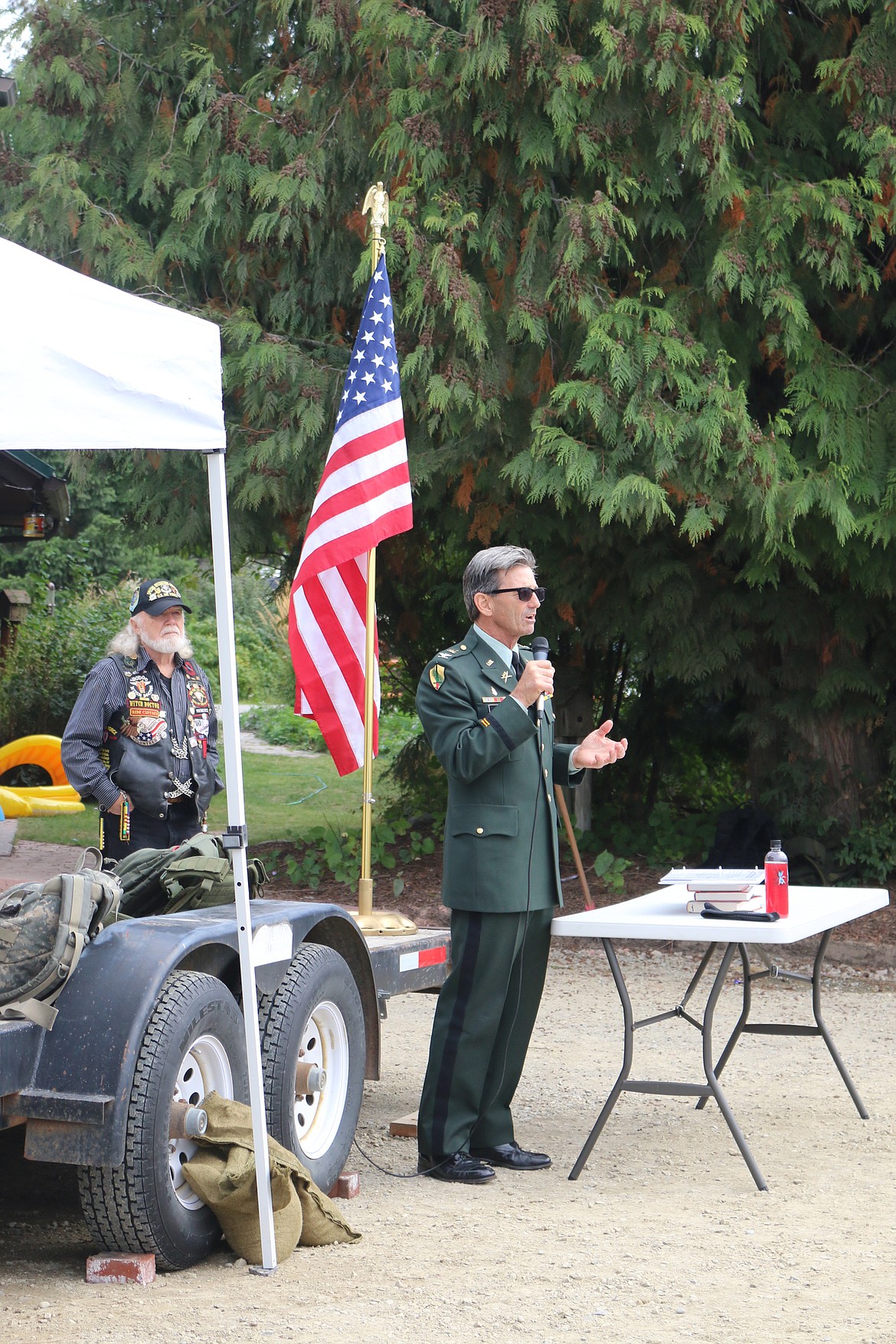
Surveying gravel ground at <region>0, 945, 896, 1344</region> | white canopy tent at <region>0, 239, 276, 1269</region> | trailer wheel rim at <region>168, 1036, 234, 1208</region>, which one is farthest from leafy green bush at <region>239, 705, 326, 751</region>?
white canopy tent at <region>0, 239, 276, 1269</region>

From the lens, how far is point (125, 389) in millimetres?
3566

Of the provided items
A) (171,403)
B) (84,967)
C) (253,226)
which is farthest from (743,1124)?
(253,226)

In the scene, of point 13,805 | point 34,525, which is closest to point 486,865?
point 34,525

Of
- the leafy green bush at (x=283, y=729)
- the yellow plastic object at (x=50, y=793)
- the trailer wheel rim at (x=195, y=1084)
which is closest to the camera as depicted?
the trailer wheel rim at (x=195, y=1084)

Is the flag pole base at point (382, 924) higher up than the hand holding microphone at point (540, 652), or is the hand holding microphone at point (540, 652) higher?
the hand holding microphone at point (540, 652)

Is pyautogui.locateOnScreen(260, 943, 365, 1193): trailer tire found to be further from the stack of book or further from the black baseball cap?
the black baseball cap

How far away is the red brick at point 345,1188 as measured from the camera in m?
4.52

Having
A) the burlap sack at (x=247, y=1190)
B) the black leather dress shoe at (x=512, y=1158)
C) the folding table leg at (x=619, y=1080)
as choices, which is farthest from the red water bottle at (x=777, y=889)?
the burlap sack at (x=247, y=1190)

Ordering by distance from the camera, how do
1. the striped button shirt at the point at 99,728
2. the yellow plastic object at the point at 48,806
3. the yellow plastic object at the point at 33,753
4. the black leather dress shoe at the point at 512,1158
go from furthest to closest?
the yellow plastic object at the point at 33,753
the yellow plastic object at the point at 48,806
the striped button shirt at the point at 99,728
the black leather dress shoe at the point at 512,1158

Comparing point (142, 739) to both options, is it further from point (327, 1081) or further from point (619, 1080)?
point (619, 1080)

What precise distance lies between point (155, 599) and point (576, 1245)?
2.69 metres

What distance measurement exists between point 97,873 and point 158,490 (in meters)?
6.10

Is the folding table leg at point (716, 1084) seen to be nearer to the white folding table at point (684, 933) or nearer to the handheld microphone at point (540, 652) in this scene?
the white folding table at point (684, 933)

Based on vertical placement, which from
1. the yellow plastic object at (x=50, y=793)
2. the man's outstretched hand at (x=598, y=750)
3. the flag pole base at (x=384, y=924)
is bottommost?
the flag pole base at (x=384, y=924)
